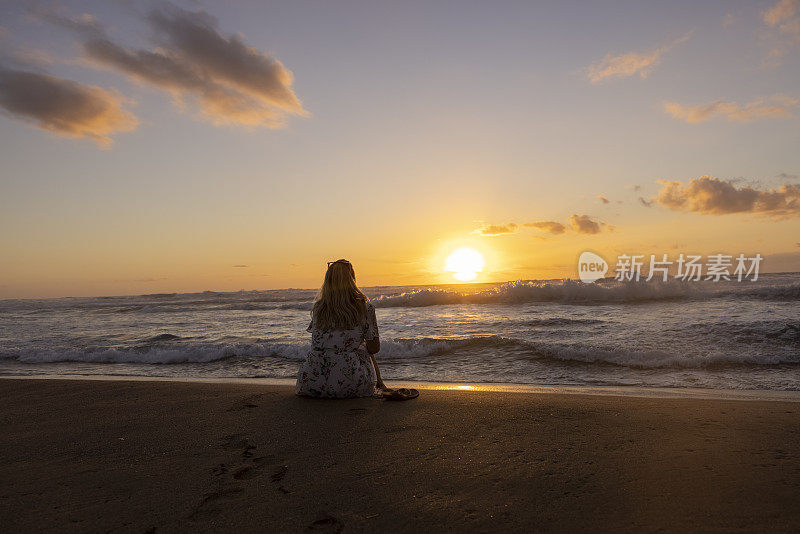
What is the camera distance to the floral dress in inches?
218

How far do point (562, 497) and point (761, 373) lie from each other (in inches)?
263

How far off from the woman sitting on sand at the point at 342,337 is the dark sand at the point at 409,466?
0.27m

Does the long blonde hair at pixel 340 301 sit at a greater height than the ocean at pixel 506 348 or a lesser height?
greater

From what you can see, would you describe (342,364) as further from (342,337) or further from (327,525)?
(327,525)

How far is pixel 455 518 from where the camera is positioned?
2.51 m

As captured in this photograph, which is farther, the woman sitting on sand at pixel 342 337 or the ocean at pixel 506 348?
the ocean at pixel 506 348

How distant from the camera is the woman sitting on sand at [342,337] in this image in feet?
18.1

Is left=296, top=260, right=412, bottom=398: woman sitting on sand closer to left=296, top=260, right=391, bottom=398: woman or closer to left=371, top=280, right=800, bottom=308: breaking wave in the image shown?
left=296, top=260, right=391, bottom=398: woman

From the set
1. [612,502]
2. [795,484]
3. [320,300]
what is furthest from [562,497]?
[320,300]

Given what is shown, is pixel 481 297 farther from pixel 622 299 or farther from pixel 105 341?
pixel 105 341

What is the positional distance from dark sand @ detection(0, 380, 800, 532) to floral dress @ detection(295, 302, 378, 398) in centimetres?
25
